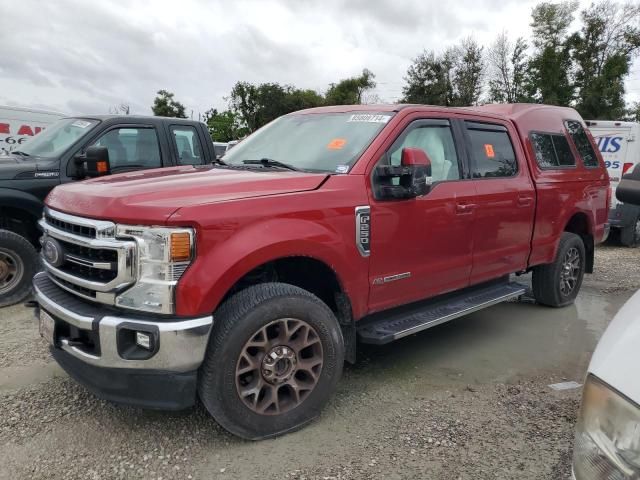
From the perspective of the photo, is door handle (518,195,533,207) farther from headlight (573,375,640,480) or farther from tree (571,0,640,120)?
tree (571,0,640,120)

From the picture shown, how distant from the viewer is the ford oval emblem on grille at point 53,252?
2.85 metres

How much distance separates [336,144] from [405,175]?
58 centimetres

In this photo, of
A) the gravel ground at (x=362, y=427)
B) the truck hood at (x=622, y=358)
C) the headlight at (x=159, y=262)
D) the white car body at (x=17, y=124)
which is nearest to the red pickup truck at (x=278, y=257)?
the headlight at (x=159, y=262)

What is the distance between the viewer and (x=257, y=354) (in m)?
2.76

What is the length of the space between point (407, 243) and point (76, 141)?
3927 millimetres

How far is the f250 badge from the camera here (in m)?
3.13

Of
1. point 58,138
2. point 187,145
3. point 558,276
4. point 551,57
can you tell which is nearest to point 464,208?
point 558,276

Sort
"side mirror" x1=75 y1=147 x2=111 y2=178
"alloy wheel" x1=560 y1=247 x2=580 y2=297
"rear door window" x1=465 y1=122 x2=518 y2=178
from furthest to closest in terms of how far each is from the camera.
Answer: "alloy wheel" x1=560 y1=247 x2=580 y2=297 → "side mirror" x1=75 y1=147 x2=111 y2=178 → "rear door window" x1=465 y1=122 x2=518 y2=178

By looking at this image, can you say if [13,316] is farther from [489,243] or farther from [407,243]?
[489,243]

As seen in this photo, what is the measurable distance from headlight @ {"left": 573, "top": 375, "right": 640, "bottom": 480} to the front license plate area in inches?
103

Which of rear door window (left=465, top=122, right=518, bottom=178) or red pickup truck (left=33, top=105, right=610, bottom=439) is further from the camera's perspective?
rear door window (left=465, top=122, right=518, bottom=178)

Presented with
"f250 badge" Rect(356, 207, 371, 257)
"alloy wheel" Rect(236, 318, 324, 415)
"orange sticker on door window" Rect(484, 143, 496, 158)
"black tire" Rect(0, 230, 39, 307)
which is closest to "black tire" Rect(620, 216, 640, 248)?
"orange sticker on door window" Rect(484, 143, 496, 158)

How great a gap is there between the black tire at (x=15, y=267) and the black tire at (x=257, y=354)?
341cm

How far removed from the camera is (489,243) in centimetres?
417
